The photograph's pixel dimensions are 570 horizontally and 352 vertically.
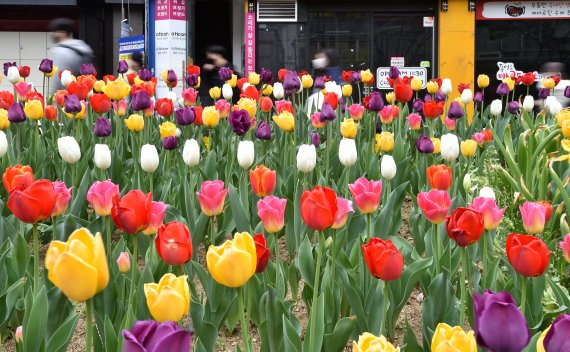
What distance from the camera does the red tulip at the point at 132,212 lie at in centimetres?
145

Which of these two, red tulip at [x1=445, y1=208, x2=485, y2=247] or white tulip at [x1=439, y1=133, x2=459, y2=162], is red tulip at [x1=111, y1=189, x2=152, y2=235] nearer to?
red tulip at [x1=445, y1=208, x2=485, y2=247]

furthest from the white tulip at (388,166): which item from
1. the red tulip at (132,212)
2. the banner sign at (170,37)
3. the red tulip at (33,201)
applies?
the banner sign at (170,37)

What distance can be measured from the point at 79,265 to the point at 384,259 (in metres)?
0.58

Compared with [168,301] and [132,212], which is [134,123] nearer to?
[132,212]

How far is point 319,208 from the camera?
1409mm

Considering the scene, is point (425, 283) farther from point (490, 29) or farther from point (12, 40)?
point (12, 40)

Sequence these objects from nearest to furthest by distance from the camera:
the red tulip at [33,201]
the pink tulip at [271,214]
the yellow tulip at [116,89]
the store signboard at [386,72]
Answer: the red tulip at [33,201]
the pink tulip at [271,214]
the yellow tulip at [116,89]
the store signboard at [386,72]

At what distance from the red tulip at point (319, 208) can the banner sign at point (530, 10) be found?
11637 millimetres

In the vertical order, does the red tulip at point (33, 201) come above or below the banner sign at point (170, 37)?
below

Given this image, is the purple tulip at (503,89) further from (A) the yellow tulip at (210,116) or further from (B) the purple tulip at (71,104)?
(B) the purple tulip at (71,104)

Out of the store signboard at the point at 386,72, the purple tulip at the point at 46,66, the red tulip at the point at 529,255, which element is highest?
the store signboard at the point at 386,72

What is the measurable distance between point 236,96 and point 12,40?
30.2ft

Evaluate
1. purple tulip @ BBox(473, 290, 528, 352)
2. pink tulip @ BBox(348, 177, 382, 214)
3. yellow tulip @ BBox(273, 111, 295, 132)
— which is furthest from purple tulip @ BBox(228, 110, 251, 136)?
purple tulip @ BBox(473, 290, 528, 352)

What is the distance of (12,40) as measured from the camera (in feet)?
49.3
